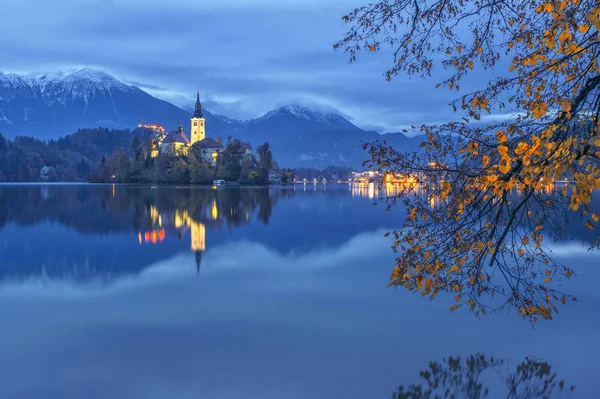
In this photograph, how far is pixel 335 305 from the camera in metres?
11.2

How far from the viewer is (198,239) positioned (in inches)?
874

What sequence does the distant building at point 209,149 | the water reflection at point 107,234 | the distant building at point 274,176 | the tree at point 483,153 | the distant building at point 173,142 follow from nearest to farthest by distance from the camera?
the tree at point 483,153, the water reflection at point 107,234, the distant building at point 274,176, the distant building at point 209,149, the distant building at point 173,142

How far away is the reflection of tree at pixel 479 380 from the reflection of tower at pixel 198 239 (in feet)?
31.9

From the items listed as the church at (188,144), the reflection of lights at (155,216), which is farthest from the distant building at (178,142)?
the reflection of lights at (155,216)

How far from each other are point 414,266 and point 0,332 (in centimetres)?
763

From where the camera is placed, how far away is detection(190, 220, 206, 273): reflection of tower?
58.9 feet

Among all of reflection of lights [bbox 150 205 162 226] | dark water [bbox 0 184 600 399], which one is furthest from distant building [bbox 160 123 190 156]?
dark water [bbox 0 184 600 399]

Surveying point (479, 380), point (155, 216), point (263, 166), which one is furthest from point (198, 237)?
point (263, 166)

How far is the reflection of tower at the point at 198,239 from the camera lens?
1795cm

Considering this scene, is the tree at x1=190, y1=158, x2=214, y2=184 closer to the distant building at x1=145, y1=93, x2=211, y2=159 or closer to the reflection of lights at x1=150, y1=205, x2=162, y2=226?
the distant building at x1=145, y1=93, x2=211, y2=159

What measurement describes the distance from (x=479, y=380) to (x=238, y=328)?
4.46 metres

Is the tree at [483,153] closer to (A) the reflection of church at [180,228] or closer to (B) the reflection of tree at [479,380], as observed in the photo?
(B) the reflection of tree at [479,380]

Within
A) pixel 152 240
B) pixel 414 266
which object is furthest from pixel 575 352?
pixel 152 240

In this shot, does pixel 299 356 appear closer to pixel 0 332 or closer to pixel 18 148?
pixel 0 332
